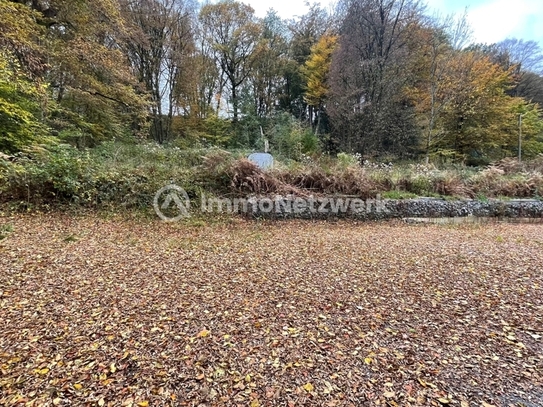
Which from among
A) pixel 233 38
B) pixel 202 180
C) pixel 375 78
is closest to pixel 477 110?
pixel 375 78

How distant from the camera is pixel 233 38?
14.2 m

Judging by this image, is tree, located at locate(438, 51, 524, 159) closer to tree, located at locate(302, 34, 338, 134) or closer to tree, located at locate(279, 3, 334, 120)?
tree, located at locate(302, 34, 338, 134)

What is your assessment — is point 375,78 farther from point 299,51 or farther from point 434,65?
point 299,51

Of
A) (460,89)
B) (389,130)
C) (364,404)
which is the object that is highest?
(460,89)

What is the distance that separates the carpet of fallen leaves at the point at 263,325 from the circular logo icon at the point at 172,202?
4.55 ft

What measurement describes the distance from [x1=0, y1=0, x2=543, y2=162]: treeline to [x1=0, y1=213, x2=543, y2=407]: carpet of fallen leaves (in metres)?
→ 4.86

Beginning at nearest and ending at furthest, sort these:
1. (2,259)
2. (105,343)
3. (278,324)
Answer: (105,343), (278,324), (2,259)

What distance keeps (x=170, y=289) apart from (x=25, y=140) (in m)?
5.51

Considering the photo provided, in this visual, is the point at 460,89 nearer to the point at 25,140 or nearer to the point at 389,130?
the point at 389,130

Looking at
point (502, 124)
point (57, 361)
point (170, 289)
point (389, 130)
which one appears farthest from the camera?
point (502, 124)

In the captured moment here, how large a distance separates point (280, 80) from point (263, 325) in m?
16.0

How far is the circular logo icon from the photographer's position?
16.1 ft

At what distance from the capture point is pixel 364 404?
1292 mm

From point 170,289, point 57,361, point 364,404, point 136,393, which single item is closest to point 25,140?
point 170,289
